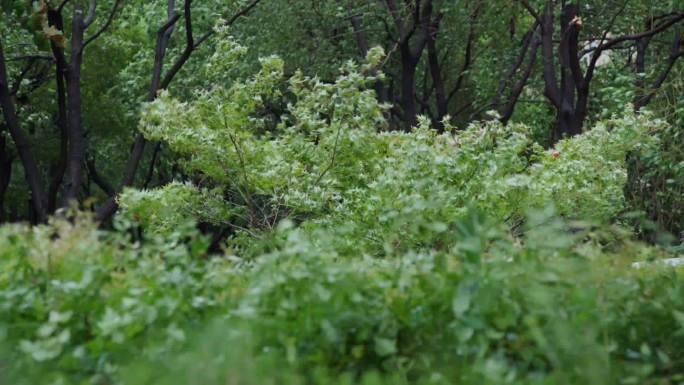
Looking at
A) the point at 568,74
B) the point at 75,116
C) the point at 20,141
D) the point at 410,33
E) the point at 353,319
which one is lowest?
the point at 20,141

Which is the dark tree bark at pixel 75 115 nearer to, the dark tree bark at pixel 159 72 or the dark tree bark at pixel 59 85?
the dark tree bark at pixel 59 85

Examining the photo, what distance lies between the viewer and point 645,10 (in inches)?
731

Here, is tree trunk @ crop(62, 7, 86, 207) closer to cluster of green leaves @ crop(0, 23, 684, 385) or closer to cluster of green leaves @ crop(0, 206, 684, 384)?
cluster of green leaves @ crop(0, 23, 684, 385)

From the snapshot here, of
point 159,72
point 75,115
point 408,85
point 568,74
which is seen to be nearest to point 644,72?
point 568,74

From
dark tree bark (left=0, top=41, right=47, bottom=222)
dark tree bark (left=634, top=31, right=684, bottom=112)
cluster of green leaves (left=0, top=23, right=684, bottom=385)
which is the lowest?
dark tree bark (left=0, top=41, right=47, bottom=222)

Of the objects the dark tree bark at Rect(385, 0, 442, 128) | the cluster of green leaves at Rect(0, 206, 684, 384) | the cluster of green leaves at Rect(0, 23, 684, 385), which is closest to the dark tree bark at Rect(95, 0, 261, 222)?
the dark tree bark at Rect(385, 0, 442, 128)

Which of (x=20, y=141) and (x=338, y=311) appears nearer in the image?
(x=338, y=311)

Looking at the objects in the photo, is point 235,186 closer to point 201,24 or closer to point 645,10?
point 201,24

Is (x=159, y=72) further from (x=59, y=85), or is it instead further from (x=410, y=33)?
(x=410, y=33)

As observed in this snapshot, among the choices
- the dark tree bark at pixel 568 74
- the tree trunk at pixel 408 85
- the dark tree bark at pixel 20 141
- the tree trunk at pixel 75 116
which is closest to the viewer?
the dark tree bark at pixel 20 141

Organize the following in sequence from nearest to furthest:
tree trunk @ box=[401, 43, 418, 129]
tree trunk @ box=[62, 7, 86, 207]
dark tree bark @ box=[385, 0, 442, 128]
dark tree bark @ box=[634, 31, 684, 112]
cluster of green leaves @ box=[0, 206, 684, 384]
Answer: cluster of green leaves @ box=[0, 206, 684, 384], tree trunk @ box=[62, 7, 86, 207], dark tree bark @ box=[634, 31, 684, 112], dark tree bark @ box=[385, 0, 442, 128], tree trunk @ box=[401, 43, 418, 129]

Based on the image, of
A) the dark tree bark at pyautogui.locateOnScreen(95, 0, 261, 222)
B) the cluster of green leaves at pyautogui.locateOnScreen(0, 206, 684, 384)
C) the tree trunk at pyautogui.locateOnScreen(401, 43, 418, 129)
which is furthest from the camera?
the tree trunk at pyautogui.locateOnScreen(401, 43, 418, 129)

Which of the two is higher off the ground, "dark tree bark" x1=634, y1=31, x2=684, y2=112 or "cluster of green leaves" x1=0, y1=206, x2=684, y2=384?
"cluster of green leaves" x1=0, y1=206, x2=684, y2=384

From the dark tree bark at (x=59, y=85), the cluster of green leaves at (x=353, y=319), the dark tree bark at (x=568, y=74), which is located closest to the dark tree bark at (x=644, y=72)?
the dark tree bark at (x=568, y=74)
